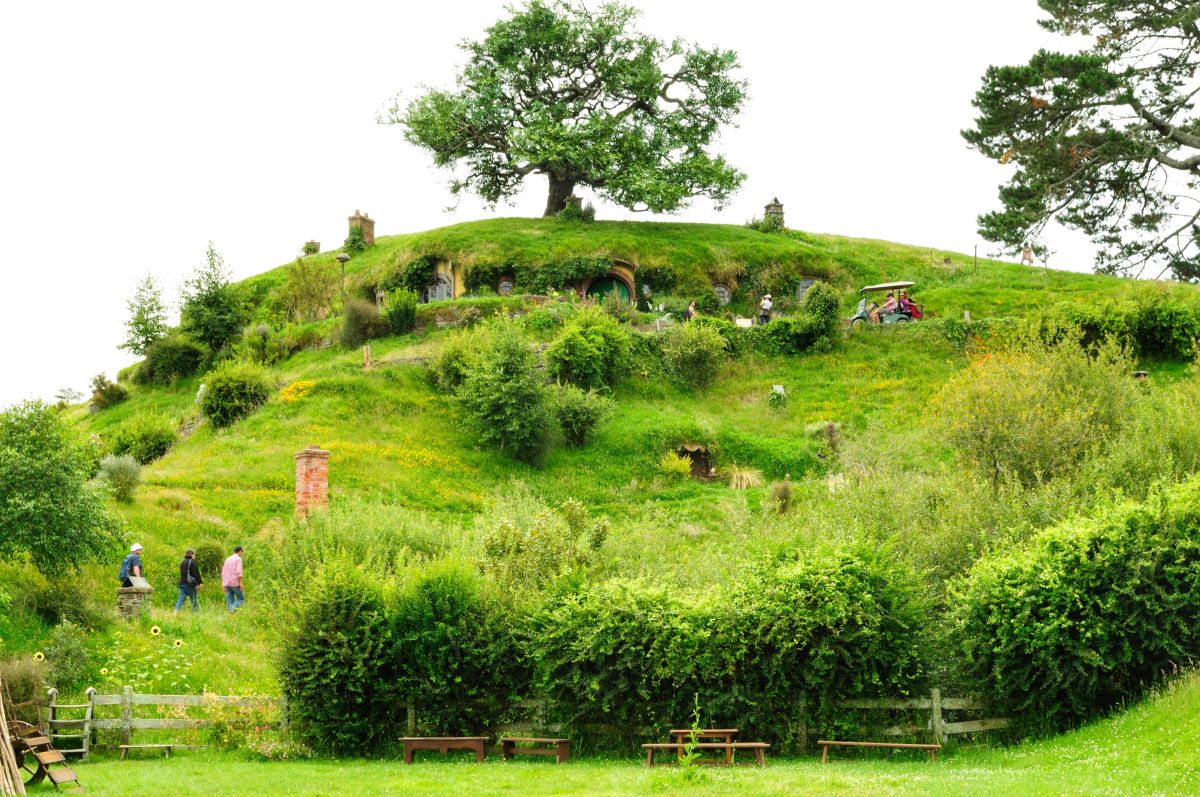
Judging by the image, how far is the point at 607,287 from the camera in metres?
52.3

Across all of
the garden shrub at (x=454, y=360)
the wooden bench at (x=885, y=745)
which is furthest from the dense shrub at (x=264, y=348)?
the wooden bench at (x=885, y=745)

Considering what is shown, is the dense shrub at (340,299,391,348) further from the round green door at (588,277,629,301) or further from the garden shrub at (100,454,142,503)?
the garden shrub at (100,454,142,503)

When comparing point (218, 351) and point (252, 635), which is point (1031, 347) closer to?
point (252, 635)

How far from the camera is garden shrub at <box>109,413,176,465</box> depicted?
39.1m

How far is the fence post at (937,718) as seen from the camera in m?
17.2

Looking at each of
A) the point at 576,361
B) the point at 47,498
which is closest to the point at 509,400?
the point at 576,361

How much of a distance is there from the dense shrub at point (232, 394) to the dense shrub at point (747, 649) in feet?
81.8

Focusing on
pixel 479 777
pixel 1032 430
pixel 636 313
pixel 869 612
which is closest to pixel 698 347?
pixel 636 313

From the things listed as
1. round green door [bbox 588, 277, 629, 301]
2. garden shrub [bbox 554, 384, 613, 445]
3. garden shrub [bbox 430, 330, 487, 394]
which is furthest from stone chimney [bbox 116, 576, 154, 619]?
round green door [bbox 588, 277, 629, 301]

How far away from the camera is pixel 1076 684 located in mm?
17078

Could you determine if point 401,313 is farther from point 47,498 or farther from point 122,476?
point 47,498

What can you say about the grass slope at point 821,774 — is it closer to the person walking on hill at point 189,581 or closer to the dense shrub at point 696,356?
the person walking on hill at point 189,581

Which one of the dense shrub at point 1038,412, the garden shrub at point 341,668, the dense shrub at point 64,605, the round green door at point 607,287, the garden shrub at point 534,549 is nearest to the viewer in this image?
the garden shrub at point 341,668

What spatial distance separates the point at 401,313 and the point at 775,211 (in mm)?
24128
